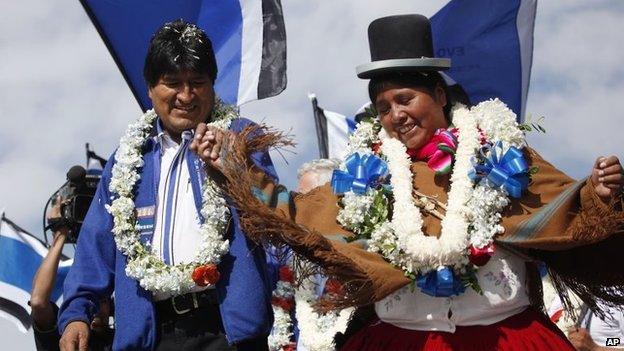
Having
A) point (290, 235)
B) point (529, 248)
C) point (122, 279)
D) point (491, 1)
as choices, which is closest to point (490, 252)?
point (529, 248)

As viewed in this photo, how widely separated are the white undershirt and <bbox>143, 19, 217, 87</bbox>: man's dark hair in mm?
355

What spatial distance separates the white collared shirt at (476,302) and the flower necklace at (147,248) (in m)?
0.77

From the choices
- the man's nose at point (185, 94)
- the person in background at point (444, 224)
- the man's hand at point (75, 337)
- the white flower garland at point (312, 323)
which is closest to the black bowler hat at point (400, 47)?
the person in background at point (444, 224)

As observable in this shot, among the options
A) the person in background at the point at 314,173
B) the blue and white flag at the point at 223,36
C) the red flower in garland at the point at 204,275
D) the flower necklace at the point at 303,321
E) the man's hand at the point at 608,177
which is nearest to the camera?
the man's hand at the point at 608,177

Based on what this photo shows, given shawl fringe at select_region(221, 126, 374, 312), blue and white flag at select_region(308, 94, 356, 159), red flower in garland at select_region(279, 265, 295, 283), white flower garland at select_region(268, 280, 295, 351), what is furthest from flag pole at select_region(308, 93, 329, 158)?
shawl fringe at select_region(221, 126, 374, 312)

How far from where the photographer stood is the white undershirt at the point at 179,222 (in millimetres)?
5046

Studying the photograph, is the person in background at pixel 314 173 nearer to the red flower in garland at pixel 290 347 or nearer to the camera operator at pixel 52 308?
the red flower in garland at pixel 290 347

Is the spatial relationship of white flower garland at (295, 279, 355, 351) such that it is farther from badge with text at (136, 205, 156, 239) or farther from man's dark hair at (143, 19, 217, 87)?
man's dark hair at (143, 19, 217, 87)

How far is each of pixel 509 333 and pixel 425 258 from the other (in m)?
0.48

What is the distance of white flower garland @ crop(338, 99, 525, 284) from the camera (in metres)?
4.73

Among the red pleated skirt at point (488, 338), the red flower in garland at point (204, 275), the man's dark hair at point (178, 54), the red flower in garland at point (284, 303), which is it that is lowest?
the red flower in garland at point (284, 303)

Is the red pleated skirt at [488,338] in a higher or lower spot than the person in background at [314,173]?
lower

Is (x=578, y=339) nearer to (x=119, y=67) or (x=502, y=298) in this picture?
(x=502, y=298)

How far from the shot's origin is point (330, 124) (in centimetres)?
1188
